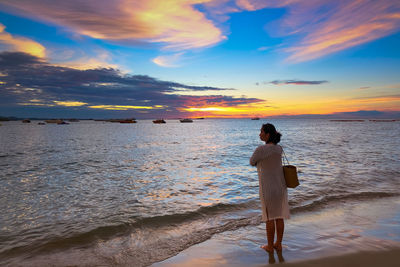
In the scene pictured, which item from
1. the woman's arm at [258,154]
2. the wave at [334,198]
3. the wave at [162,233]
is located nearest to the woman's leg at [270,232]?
the woman's arm at [258,154]

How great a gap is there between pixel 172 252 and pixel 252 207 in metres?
3.66

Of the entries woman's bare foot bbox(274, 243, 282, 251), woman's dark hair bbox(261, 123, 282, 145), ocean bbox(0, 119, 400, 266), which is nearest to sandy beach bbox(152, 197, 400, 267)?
woman's bare foot bbox(274, 243, 282, 251)

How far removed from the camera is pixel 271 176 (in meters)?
4.02

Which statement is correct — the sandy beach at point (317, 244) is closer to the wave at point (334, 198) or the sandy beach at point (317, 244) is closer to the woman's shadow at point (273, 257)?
the woman's shadow at point (273, 257)

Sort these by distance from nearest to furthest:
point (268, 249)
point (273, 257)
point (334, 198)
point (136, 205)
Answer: point (273, 257) → point (268, 249) → point (136, 205) → point (334, 198)

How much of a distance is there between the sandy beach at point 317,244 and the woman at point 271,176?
0.66m

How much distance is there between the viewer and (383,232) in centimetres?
509

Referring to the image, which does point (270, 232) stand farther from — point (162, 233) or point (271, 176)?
point (162, 233)

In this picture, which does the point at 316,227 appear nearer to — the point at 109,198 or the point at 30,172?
the point at 109,198

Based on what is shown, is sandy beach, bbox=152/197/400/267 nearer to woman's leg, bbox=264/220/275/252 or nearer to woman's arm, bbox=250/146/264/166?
woman's leg, bbox=264/220/275/252

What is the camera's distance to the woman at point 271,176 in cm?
390

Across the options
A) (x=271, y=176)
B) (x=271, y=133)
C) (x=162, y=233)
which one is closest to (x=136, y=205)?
(x=162, y=233)

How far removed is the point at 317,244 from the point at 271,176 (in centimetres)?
197

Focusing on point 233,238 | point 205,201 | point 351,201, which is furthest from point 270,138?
point 351,201
